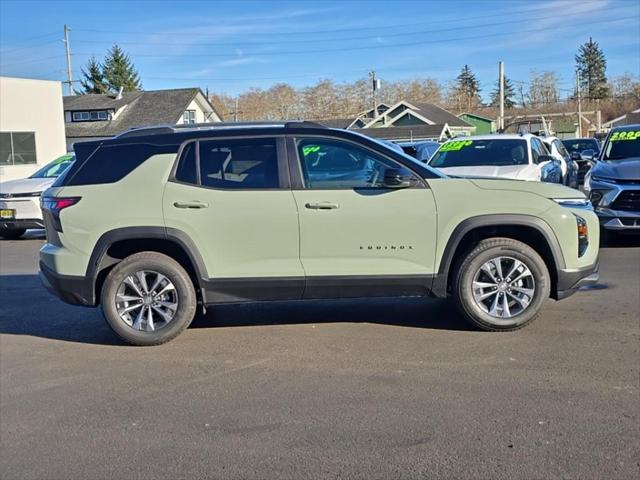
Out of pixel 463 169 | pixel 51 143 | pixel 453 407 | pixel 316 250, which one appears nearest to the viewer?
pixel 453 407

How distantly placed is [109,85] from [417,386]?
82836mm

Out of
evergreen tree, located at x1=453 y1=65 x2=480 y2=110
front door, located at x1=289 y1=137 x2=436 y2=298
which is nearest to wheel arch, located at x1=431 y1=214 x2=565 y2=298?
front door, located at x1=289 y1=137 x2=436 y2=298

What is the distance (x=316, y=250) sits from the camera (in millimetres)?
5754

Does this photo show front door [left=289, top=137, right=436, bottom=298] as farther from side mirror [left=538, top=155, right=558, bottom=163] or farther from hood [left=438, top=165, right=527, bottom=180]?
side mirror [left=538, top=155, right=558, bottom=163]

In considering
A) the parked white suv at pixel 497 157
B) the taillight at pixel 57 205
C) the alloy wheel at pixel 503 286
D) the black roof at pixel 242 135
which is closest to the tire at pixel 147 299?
the taillight at pixel 57 205

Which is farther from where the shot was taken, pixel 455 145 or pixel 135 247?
pixel 455 145

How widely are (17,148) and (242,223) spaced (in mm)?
27363

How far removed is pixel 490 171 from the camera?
12141 millimetres

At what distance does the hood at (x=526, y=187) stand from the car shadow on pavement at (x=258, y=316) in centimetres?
Answer: 128

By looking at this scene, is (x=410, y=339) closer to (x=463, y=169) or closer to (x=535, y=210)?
(x=535, y=210)

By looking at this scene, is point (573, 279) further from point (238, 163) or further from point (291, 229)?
point (238, 163)

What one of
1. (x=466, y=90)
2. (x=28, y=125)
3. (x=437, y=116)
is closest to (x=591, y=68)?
(x=466, y=90)

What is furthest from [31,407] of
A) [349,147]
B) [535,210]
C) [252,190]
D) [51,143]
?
[51,143]

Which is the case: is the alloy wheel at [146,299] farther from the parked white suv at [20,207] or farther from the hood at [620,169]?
the parked white suv at [20,207]
